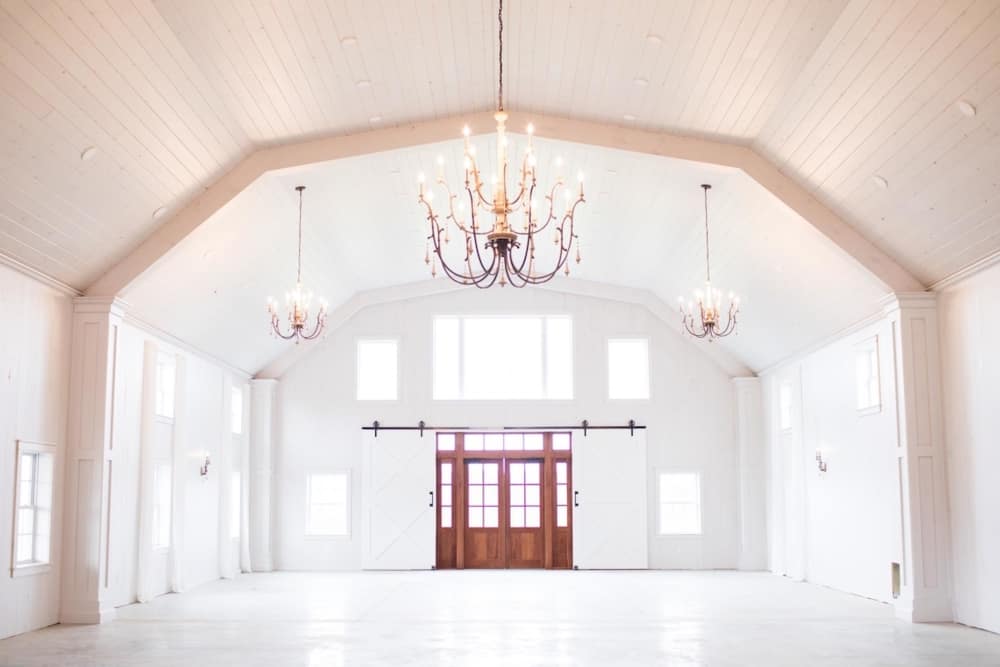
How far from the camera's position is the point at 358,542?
15273 millimetres

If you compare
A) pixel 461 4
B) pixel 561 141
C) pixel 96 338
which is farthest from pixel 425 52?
pixel 96 338

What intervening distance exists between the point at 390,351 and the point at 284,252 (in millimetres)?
4235

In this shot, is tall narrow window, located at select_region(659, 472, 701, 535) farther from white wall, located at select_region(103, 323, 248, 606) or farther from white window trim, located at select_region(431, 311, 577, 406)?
white wall, located at select_region(103, 323, 248, 606)

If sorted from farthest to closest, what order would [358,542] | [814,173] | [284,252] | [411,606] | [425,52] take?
[358,542] → [284,252] → [411,606] → [814,173] → [425,52]

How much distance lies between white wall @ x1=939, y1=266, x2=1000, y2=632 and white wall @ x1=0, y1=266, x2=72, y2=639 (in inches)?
308

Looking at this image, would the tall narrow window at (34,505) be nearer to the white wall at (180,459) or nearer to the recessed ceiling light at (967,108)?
the white wall at (180,459)

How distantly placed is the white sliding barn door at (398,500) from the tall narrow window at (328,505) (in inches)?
12.2

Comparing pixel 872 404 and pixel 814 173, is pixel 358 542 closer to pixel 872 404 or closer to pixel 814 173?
pixel 872 404

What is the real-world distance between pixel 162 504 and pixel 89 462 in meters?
2.53

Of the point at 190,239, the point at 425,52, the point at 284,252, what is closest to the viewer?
the point at 425,52

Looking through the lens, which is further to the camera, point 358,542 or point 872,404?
point 358,542

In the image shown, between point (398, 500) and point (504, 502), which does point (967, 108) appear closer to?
point (504, 502)

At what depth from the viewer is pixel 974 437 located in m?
8.90

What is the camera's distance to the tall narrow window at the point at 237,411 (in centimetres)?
1464
